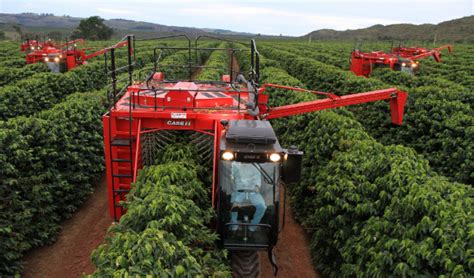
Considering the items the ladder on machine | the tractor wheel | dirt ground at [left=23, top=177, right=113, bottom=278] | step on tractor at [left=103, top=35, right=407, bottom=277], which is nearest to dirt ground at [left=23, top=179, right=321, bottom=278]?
dirt ground at [left=23, top=177, right=113, bottom=278]

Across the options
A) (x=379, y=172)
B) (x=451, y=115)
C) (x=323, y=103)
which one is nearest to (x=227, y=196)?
(x=379, y=172)

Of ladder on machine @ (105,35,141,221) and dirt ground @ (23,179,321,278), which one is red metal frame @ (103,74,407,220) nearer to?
ladder on machine @ (105,35,141,221)

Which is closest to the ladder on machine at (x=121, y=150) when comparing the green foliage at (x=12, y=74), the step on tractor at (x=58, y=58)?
the green foliage at (x=12, y=74)

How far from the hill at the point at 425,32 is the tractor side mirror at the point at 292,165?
266ft

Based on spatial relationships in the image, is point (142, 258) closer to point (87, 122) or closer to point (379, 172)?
point (379, 172)

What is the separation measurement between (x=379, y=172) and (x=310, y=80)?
20.5 m

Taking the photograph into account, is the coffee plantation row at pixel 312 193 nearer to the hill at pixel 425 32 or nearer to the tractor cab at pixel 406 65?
the tractor cab at pixel 406 65

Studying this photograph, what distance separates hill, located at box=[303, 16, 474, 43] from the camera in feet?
330

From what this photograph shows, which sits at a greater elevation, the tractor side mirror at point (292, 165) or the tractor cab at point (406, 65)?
the tractor cab at point (406, 65)

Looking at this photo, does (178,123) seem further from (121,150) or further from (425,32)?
(425,32)

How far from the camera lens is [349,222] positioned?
8.30m

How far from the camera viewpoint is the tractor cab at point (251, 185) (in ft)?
21.9

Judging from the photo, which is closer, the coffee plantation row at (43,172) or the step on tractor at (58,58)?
the coffee plantation row at (43,172)

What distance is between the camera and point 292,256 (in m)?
9.62
